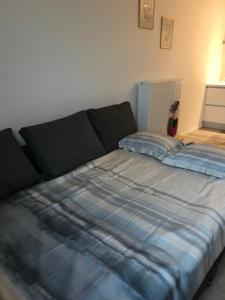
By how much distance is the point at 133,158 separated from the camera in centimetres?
206

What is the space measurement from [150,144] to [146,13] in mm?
1544

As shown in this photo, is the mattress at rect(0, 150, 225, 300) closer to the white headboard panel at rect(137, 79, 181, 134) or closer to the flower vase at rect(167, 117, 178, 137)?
the white headboard panel at rect(137, 79, 181, 134)

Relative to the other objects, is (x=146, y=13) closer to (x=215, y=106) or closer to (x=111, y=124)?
(x=111, y=124)

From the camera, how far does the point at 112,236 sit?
45.6 inches

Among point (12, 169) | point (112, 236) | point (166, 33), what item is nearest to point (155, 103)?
point (166, 33)

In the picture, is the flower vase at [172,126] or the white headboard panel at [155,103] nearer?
the white headboard panel at [155,103]

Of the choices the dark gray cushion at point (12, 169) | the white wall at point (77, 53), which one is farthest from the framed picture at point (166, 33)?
the dark gray cushion at point (12, 169)

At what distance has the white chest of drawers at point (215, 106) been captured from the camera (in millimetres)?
4023

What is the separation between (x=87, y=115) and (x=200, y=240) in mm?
1429

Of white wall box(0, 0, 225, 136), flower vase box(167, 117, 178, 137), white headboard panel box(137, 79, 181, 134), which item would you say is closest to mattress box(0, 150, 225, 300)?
white wall box(0, 0, 225, 136)

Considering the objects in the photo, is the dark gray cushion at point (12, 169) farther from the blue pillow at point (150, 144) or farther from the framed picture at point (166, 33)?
the framed picture at point (166, 33)

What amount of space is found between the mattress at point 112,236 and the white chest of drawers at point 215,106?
275 cm

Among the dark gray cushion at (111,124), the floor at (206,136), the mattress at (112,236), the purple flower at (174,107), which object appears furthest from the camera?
the floor at (206,136)

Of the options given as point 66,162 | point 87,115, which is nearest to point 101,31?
point 87,115
